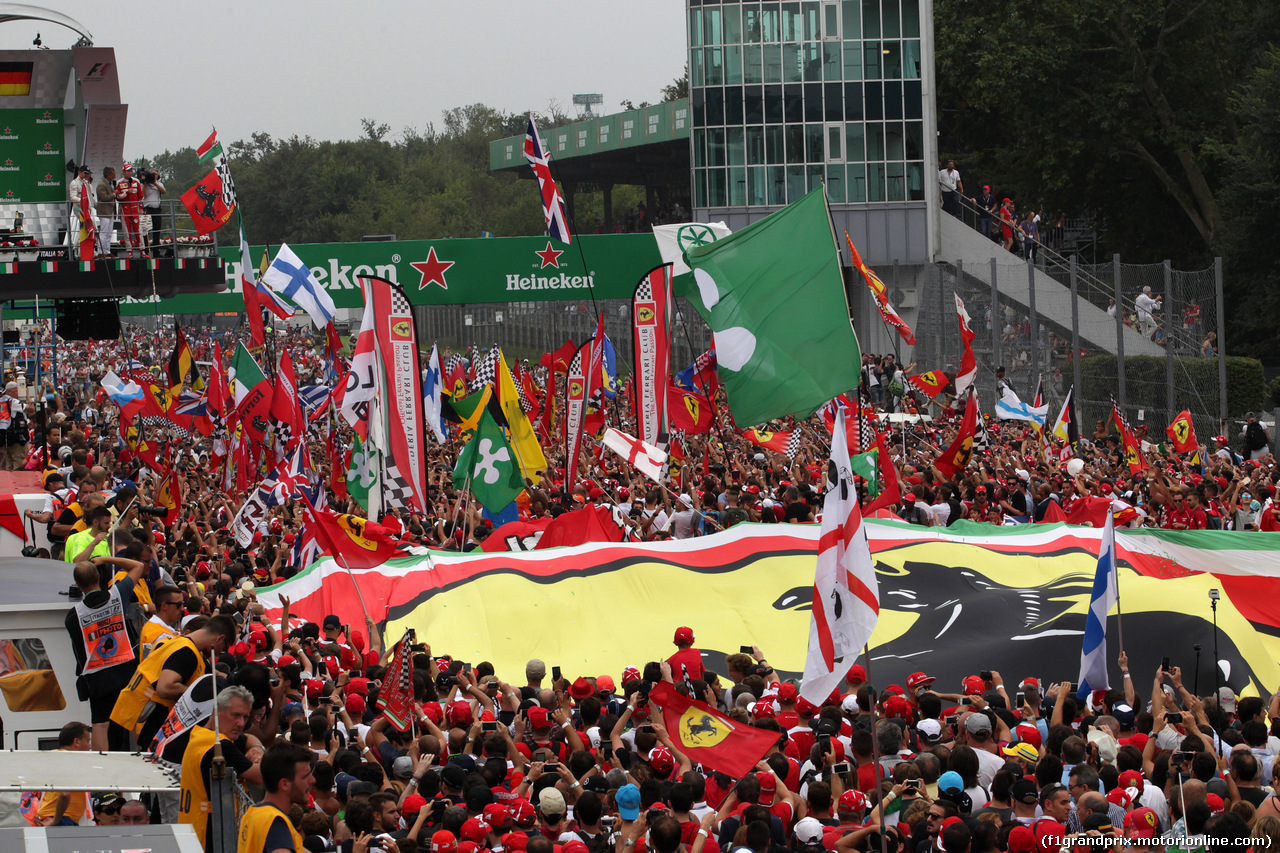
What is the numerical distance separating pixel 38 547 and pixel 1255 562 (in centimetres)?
1057

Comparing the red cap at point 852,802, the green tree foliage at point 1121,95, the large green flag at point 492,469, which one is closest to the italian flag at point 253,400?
the large green flag at point 492,469

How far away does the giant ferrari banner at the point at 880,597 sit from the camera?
39.5 feet

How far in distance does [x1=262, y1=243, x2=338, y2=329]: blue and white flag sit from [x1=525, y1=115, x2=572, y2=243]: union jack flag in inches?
146

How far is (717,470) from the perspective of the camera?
826 inches

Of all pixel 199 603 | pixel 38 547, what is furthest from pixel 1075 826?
pixel 38 547

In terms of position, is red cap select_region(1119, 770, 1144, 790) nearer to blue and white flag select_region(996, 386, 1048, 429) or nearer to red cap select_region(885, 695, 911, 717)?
red cap select_region(885, 695, 911, 717)

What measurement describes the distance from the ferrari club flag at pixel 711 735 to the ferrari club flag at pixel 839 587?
417 mm

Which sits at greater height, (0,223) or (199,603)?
(0,223)

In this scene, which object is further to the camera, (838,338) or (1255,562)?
(1255,562)

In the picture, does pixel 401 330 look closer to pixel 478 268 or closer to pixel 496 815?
pixel 496 815

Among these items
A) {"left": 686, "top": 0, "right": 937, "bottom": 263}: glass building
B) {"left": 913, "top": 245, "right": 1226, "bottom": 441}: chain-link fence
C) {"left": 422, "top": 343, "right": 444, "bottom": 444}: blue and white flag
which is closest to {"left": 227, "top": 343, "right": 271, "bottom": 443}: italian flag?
{"left": 422, "top": 343, "right": 444, "bottom": 444}: blue and white flag

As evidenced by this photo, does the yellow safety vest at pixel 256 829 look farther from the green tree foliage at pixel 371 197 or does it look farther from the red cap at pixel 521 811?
the green tree foliage at pixel 371 197

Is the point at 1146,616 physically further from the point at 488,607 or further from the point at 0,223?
the point at 0,223

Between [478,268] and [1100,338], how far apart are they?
17581mm
